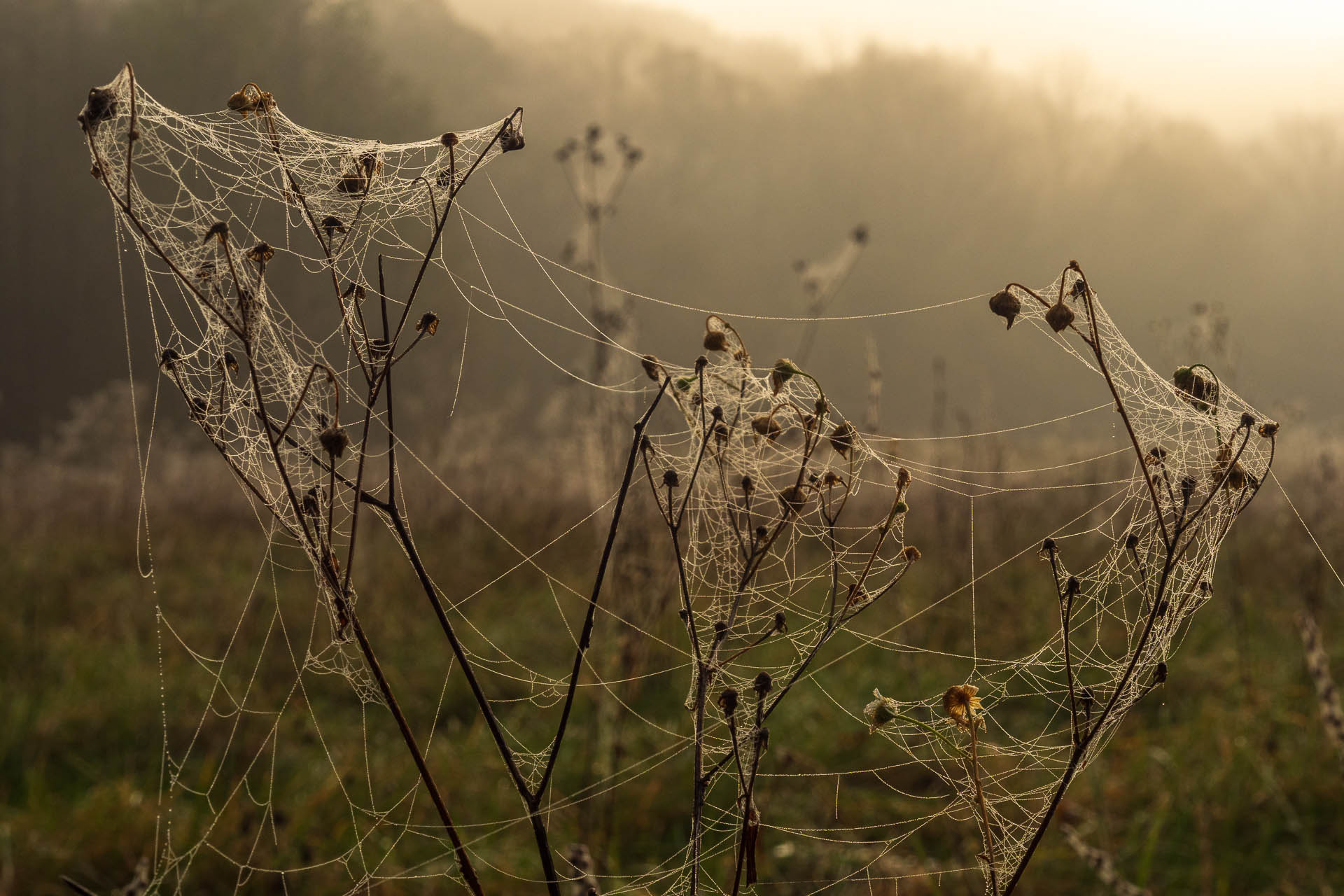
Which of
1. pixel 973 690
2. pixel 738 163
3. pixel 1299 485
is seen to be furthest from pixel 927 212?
pixel 973 690

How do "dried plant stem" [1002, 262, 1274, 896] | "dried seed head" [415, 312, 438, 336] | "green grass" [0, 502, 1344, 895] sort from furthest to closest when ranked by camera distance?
"green grass" [0, 502, 1344, 895] → "dried seed head" [415, 312, 438, 336] → "dried plant stem" [1002, 262, 1274, 896]

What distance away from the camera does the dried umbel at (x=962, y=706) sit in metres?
0.85

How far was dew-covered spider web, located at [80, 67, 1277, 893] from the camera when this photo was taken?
855mm

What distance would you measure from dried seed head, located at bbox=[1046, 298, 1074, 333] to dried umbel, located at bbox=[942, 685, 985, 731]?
1.10 feet

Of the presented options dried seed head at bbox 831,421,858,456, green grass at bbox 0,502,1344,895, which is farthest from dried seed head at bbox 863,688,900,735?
green grass at bbox 0,502,1344,895

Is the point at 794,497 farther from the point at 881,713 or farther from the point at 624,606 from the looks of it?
the point at 624,606

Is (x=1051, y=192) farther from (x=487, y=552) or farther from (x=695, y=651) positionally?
(x=695, y=651)

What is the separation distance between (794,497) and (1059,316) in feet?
0.97

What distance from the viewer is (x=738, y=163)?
33.0 meters

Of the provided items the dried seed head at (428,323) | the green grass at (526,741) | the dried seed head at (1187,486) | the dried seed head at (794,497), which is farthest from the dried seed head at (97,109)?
the green grass at (526,741)

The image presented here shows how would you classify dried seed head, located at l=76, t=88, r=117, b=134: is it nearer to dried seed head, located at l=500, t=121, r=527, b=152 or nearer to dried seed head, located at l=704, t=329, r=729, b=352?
dried seed head, located at l=500, t=121, r=527, b=152

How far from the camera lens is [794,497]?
36.0 inches

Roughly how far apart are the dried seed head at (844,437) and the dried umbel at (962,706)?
0.80ft

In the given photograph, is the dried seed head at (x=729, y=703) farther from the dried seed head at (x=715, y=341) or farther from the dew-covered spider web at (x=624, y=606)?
the dried seed head at (x=715, y=341)
